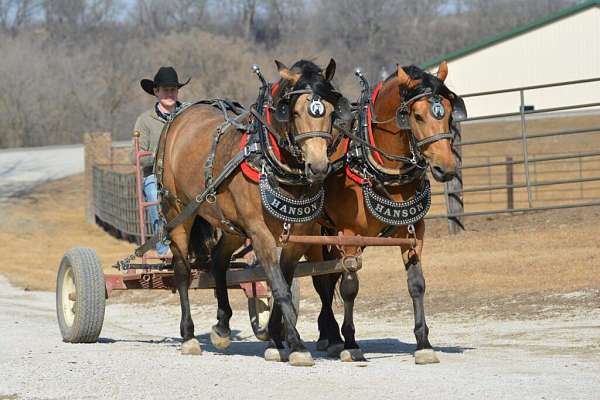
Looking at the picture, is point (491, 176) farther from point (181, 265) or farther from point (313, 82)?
point (313, 82)

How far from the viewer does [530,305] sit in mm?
12711

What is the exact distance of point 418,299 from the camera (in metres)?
8.81

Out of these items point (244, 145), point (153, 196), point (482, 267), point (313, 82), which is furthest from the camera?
point (482, 267)

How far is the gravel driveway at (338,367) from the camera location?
292 inches

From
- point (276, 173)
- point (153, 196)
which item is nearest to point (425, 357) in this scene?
point (276, 173)

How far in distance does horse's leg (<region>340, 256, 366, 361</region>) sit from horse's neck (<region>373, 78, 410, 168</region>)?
0.98 m

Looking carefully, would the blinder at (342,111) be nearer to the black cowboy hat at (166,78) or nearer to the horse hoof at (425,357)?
the horse hoof at (425,357)

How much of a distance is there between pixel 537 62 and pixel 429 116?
3742cm

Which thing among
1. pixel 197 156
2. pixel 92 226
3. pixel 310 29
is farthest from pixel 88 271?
pixel 310 29

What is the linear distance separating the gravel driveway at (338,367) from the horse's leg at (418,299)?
0.41 feet

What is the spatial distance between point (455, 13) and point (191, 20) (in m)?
21.8

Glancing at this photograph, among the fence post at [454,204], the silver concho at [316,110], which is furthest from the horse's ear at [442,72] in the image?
the fence post at [454,204]

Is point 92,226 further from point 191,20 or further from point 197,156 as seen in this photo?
point 191,20

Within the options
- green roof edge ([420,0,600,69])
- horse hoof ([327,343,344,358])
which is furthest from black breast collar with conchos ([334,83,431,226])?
green roof edge ([420,0,600,69])
